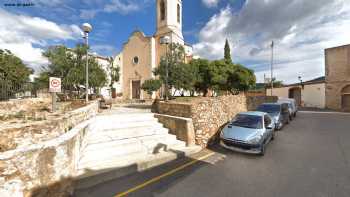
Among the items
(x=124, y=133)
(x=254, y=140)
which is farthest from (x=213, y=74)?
(x=124, y=133)

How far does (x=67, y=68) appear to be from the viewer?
11664mm

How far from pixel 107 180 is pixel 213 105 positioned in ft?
18.2

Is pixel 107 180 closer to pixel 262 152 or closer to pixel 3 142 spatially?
pixel 3 142

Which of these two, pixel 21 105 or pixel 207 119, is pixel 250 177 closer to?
pixel 207 119

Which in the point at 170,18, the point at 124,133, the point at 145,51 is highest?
the point at 170,18

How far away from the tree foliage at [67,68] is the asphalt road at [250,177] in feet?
34.6

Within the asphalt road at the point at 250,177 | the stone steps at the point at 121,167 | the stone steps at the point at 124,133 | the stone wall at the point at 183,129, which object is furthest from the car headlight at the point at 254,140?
the stone steps at the point at 124,133

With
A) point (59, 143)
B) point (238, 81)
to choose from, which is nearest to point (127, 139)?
point (59, 143)

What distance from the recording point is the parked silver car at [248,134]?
5156 mm

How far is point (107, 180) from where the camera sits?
3537 millimetres

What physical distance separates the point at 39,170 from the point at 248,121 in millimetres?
6614

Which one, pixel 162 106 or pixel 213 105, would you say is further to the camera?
pixel 162 106

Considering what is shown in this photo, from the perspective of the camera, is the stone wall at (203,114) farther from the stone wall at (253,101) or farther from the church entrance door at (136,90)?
the church entrance door at (136,90)

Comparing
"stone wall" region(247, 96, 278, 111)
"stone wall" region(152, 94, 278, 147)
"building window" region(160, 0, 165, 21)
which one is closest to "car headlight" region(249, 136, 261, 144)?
"stone wall" region(152, 94, 278, 147)
